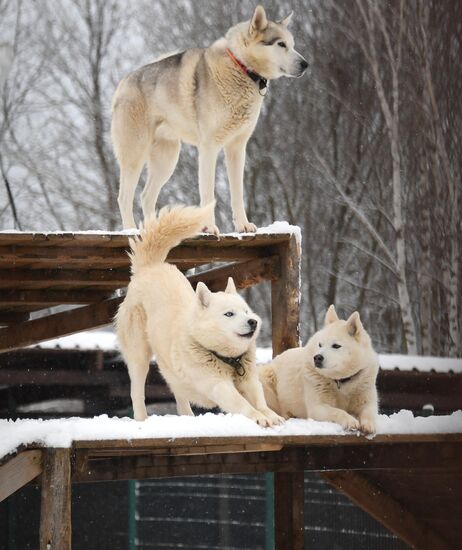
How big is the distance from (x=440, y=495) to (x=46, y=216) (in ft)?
45.3

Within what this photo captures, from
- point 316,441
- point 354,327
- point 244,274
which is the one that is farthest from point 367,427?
point 244,274

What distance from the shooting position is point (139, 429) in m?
5.90

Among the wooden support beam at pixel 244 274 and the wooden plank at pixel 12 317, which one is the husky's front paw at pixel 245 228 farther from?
the wooden plank at pixel 12 317

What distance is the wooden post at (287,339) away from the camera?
25.7ft

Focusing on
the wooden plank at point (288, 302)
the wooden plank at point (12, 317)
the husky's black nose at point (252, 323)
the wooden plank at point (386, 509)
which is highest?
the wooden plank at point (12, 317)

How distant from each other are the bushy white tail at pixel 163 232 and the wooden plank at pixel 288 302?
1238 millimetres

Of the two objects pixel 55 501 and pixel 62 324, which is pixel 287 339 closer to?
pixel 62 324

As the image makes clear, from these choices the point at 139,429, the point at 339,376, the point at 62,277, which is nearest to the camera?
the point at 139,429

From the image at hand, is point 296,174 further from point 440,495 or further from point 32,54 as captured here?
point 440,495

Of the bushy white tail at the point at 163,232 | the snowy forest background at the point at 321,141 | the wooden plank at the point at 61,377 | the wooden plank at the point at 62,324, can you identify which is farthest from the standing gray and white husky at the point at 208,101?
the snowy forest background at the point at 321,141

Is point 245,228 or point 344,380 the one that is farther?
point 245,228

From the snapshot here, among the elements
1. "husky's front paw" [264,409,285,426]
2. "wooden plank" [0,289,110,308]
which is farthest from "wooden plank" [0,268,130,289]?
"husky's front paw" [264,409,285,426]

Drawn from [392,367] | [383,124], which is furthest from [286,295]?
[383,124]

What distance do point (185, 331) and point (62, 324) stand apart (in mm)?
3324
